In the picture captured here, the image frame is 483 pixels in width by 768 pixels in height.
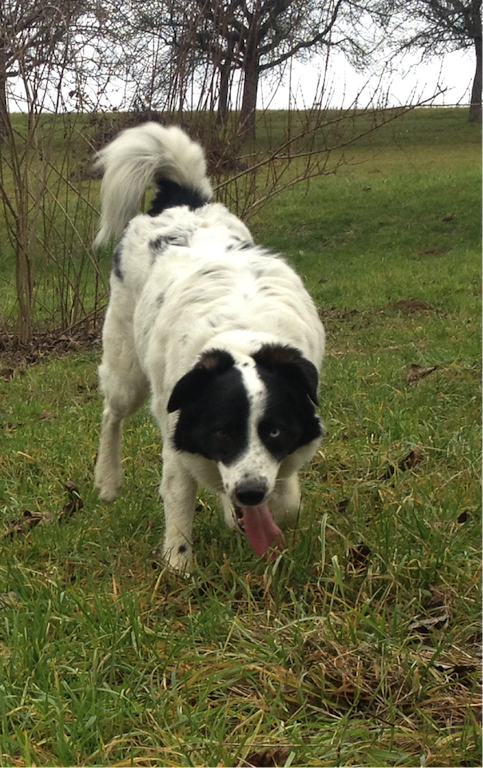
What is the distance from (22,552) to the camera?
4047mm

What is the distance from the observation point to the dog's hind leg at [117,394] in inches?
204

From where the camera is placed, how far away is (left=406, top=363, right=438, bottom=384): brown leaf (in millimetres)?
6789

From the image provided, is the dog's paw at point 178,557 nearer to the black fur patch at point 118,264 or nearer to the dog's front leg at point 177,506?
the dog's front leg at point 177,506

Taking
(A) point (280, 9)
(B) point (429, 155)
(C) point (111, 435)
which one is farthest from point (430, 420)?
(B) point (429, 155)

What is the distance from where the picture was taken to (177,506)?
402 centimetres

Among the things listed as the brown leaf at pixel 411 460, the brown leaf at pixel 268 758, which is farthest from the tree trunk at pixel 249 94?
the brown leaf at pixel 268 758

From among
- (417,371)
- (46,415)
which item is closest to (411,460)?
(417,371)

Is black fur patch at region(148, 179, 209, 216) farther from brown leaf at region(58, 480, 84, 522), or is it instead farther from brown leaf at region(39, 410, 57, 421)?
brown leaf at region(39, 410, 57, 421)

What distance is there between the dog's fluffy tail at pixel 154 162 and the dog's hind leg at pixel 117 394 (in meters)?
1.07

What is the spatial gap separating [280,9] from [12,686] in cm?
1443

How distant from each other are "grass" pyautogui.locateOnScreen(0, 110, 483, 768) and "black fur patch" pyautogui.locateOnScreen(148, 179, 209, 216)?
1714mm

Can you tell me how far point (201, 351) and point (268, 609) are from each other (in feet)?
4.00

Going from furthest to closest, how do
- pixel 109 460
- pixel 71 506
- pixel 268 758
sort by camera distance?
pixel 109 460
pixel 71 506
pixel 268 758

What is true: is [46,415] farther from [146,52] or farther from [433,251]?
[433,251]
